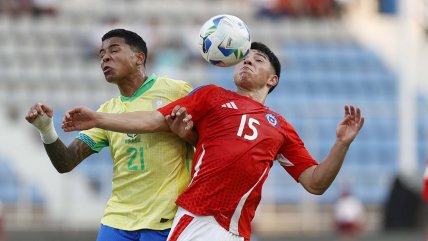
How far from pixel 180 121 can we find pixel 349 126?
1.13 m

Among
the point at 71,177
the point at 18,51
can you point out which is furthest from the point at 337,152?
the point at 18,51

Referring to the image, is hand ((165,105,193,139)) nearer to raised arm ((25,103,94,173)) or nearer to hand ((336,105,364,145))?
raised arm ((25,103,94,173))

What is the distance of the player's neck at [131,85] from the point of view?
734 cm

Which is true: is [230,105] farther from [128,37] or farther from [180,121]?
[128,37]

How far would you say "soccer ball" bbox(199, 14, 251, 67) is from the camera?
22.7 feet

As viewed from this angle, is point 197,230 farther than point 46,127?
No

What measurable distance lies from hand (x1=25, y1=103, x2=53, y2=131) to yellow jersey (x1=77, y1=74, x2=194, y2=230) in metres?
0.66

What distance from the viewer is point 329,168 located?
6.98 m

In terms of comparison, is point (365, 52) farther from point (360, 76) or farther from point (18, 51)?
point (18, 51)

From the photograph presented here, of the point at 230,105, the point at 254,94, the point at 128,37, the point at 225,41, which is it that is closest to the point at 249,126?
the point at 230,105

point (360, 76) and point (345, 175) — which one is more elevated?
point (360, 76)

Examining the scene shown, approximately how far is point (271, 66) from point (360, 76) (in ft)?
55.1

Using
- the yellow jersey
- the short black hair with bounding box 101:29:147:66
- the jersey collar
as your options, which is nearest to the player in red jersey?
the yellow jersey

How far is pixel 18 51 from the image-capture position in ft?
74.8
